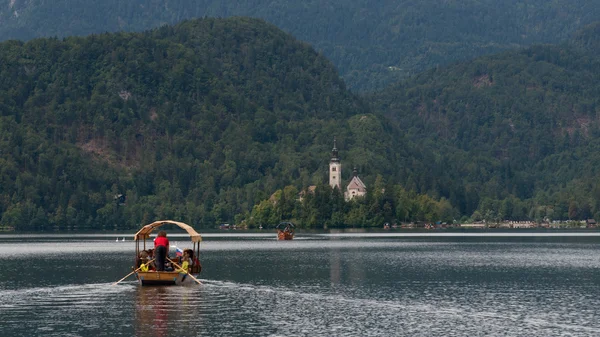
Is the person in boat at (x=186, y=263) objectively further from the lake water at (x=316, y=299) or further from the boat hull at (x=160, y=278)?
the lake water at (x=316, y=299)

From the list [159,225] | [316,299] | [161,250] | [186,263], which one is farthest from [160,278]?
[316,299]

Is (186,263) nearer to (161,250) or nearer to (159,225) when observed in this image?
(161,250)

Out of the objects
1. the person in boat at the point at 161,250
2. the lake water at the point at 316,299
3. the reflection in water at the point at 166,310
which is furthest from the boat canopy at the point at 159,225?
the reflection in water at the point at 166,310

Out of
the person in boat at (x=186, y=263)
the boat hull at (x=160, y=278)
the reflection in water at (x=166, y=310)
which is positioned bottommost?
the reflection in water at (x=166, y=310)

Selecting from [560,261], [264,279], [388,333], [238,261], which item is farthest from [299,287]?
[560,261]

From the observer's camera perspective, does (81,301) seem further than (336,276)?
No

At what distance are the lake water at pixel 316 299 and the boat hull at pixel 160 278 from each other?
3.22 ft

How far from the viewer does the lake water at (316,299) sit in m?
81.8

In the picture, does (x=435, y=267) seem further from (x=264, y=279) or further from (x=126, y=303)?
(x=126, y=303)

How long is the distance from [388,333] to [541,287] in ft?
118

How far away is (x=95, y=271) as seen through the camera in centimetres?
13488

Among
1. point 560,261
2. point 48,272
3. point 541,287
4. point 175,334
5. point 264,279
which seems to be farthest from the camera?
point 560,261

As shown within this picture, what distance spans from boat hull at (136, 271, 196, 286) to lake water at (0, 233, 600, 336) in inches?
38.6

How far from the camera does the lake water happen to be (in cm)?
8181
